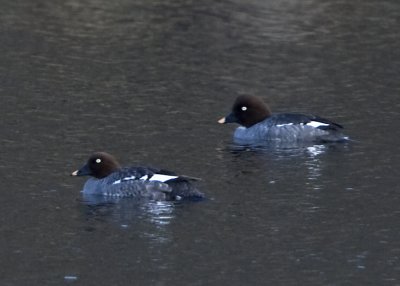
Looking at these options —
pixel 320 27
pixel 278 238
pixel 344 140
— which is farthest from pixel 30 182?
pixel 320 27

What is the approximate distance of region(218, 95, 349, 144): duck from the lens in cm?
2769

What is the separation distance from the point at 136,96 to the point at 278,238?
1118cm

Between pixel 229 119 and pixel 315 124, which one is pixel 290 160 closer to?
pixel 315 124

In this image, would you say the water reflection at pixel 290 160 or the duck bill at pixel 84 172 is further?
the water reflection at pixel 290 160

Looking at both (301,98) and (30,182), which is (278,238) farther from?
(301,98)

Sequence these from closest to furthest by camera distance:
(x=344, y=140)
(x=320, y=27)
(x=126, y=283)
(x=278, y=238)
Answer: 1. (x=126, y=283)
2. (x=278, y=238)
3. (x=344, y=140)
4. (x=320, y=27)

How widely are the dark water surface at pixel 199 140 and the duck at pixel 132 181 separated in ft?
0.91

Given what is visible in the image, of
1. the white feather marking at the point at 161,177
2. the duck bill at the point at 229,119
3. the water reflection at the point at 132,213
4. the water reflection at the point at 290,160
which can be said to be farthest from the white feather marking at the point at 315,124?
the water reflection at the point at 132,213

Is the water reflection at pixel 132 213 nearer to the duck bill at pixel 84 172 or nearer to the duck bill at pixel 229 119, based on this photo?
the duck bill at pixel 84 172

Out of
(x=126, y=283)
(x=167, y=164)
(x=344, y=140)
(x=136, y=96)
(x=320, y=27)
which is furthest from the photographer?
(x=320, y=27)

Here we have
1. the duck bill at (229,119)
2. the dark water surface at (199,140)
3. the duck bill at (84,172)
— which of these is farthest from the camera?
the duck bill at (229,119)

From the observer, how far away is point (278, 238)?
20891 mm

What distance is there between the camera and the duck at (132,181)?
2303cm

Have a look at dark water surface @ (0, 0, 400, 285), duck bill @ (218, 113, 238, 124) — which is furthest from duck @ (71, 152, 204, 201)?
duck bill @ (218, 113, 238, 124)
